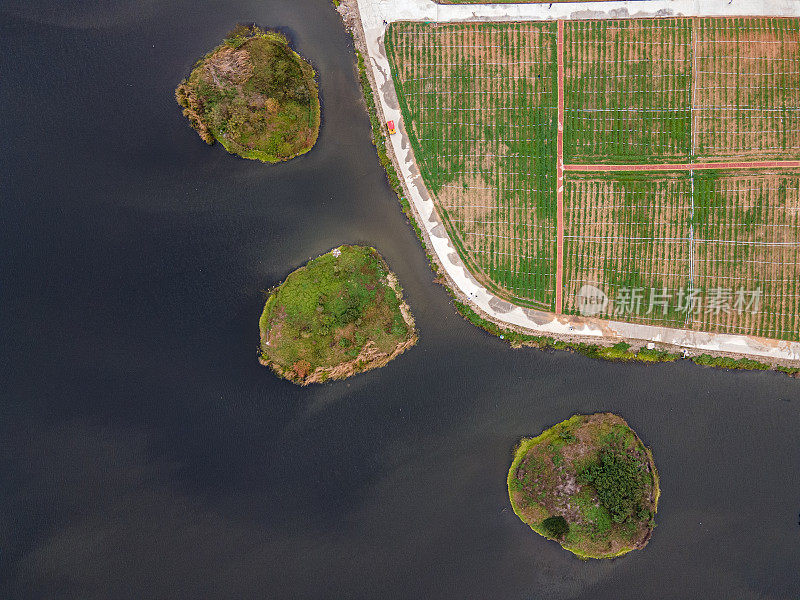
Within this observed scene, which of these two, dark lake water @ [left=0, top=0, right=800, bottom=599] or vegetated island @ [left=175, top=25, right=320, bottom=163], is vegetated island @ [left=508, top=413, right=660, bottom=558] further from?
vegetated island @ [left=175, top=25, right=320, bottom=163]

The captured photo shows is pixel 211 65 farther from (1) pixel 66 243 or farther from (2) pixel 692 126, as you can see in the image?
(2) pixel 692 126

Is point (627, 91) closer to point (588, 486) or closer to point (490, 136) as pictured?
point (490, 136)

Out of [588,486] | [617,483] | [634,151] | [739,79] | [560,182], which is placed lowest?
[588,486]

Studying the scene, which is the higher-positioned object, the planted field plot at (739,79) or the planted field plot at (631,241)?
the planted field plot at (739,79)

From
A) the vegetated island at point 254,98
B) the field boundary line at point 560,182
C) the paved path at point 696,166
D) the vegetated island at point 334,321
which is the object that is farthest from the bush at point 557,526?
the vegetated island at point 254,98

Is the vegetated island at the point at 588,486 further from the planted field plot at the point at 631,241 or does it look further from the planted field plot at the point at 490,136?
the planted field plot at the point at 490,136

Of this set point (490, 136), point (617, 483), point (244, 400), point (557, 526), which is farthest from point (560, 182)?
point (244, 400)
